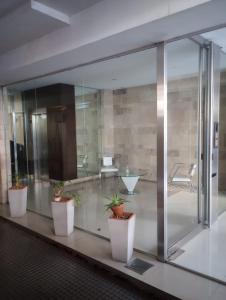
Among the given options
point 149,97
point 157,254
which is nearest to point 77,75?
point 149,97

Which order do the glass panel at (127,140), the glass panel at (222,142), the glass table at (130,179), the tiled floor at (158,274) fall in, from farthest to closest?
1. the glass table at (130,179)
2. the glass panel at (222,142)
3. the glass panel at (127,140)
4. the tiled floor at (158,274)

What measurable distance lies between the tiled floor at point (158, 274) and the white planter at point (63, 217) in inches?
3.7

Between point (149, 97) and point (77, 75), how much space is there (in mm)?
1707

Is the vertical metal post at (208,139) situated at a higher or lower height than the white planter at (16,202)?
higher

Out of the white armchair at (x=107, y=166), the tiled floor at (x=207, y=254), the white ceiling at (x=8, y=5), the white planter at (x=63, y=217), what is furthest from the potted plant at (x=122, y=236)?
the white armchair at (x=107, y=166)

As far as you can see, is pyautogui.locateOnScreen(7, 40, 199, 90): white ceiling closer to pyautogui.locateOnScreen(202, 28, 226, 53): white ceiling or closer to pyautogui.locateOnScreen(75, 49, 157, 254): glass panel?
pyautogui.locateOnScreen(75, 49, 157, 254): glass panel

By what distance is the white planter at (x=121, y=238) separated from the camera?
8.55 ft

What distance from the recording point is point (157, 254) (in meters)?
2.73

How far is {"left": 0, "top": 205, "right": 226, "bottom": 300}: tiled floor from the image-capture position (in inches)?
84.4

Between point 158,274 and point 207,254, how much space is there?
29.3 inches

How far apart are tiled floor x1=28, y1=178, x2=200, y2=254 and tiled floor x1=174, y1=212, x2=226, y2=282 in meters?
Result: 0.20

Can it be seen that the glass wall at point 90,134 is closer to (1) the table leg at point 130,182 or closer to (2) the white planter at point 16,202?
(1) the table leg at point 130,182

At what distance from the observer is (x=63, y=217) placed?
328cm

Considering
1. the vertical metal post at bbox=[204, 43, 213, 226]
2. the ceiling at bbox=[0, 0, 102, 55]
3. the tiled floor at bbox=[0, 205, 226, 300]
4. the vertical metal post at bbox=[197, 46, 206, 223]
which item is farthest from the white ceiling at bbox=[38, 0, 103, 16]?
the tiled floor at bbox=[0, 205, 226, 300]
